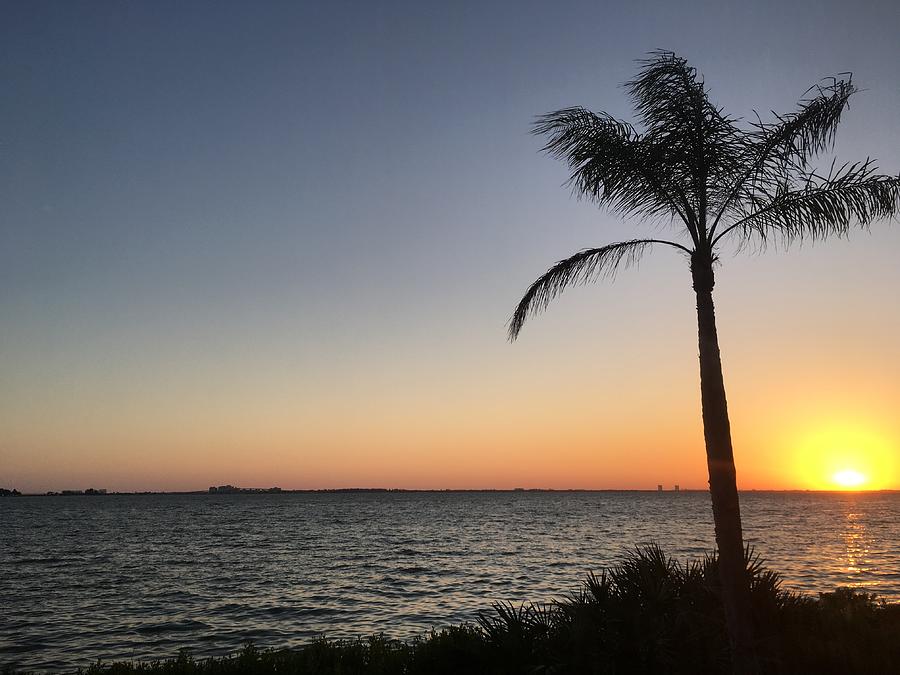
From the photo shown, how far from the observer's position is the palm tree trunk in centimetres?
904

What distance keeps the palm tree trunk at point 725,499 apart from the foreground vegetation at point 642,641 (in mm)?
713

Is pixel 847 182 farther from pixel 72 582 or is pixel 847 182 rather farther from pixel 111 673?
pixel 72 582

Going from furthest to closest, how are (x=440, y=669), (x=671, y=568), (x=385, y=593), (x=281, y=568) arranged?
(x=281, y=568), (x=385, y=593), (x=671, y=568), (x=440, y=669)

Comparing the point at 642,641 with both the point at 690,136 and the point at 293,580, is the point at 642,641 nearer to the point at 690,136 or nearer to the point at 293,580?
the point at 690,136

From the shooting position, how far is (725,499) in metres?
9.33

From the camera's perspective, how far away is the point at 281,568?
136 ft

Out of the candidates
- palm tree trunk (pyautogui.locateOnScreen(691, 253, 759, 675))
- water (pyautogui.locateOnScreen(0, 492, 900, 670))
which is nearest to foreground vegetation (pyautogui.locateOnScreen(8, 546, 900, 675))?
palm tree trunk (pyautogui.locateOnScreen(691, 253, 759, 675))

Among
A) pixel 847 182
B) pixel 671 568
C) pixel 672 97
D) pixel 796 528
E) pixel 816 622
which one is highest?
pixel 672 97

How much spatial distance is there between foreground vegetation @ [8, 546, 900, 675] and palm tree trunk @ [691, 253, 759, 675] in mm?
713

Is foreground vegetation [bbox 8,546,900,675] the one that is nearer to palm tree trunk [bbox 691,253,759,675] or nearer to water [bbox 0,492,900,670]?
palm tree trunk [bbox 691,253,759,675]

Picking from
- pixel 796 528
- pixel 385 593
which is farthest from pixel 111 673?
pixel 796 528

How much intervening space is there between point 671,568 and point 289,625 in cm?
1681

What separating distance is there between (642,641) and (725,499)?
2.59m

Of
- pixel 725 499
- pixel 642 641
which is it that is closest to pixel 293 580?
pixel 642 641
